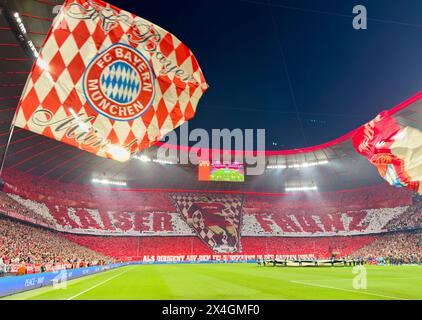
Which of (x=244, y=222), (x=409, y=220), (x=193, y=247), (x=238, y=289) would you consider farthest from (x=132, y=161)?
(x=238, y=289)

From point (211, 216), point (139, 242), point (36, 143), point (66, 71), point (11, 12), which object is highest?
point (11, 12)

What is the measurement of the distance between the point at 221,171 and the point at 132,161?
50.2 ft

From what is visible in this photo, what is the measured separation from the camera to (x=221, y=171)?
2301 inches

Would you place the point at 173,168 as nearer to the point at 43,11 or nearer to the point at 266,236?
the point at 266,236

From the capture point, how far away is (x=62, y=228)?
4647 centimetres

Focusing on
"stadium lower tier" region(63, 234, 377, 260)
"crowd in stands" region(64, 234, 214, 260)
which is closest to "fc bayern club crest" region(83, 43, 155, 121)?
"crowd in stands" region(64, 234, 214, 260)

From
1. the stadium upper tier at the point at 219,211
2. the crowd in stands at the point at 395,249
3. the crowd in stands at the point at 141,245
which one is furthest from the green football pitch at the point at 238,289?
the crowd in stands at the point at 141,245

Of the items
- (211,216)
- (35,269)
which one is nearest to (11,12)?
(35,269)

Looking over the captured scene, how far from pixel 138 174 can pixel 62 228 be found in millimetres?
15871

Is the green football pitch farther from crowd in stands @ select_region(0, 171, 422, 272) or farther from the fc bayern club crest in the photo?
crowd in stands @ select_region(0, 171, 422, 272)

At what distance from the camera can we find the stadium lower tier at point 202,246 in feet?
166

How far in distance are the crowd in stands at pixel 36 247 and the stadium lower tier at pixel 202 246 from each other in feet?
18.1

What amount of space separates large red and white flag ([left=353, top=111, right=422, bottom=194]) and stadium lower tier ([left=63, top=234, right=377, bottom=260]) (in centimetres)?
4057

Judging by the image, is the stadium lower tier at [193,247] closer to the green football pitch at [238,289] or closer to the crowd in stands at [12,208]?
the crowd in stands at [12,208]
